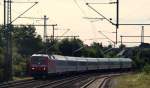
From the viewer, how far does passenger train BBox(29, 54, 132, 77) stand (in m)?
59.2

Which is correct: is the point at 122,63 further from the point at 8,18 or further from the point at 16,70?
the point at 8,18

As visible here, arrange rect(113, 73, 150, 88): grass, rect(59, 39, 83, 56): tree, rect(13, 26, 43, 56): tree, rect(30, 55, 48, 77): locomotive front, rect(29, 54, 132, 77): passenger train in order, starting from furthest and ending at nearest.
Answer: rect(59, 39, 83, 56): tree → rect(13, 26, 43, 56): tree → rect(29, 54, 132, 77): passenger train → rect(30, 55, 48, 77): locomotive front → rect(113, 73, 150, 88): grass

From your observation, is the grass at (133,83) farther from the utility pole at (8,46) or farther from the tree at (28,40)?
the tree at (28,40)

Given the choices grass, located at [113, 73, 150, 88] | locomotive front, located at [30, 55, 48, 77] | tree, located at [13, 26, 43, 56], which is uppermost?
tree, located at [13, 26, 43, 56]

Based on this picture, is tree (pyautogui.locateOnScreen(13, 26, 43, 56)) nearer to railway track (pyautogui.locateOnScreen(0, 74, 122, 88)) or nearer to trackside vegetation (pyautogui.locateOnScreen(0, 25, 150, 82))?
trackside vegetation (pyautogui.locateOnScreen(0, 25, 150, 82))

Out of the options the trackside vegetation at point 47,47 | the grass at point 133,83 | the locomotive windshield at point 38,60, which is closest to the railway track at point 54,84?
the grass at point 133,83

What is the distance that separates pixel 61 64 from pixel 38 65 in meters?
7.30

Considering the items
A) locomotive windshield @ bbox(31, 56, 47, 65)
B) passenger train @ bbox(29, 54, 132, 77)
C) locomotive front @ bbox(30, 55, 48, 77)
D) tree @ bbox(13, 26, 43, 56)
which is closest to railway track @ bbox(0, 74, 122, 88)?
locomotive front @ bbox(30, 55, 48, 77)

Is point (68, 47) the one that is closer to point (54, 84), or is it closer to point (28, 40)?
point (28, 40)

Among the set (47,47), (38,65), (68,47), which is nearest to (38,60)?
(38,65)

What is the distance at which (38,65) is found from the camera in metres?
59.5

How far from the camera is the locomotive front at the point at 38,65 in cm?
5900

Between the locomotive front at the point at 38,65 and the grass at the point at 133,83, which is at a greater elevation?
the locomotive front at the point at 38,65

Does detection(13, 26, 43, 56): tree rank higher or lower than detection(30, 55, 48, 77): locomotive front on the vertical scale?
higher
